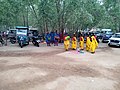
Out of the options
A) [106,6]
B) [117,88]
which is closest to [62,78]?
[117,88]

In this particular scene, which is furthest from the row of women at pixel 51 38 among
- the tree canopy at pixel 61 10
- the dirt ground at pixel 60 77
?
the dirt ground at pixel 60 77

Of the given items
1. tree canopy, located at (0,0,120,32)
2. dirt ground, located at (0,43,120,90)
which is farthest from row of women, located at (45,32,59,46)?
dirt ground, located at (0,43,120,90)

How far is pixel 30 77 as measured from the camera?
805cm

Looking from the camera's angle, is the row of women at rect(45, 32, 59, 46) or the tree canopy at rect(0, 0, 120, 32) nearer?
the row of women at rect(45, 32, 59, 46)

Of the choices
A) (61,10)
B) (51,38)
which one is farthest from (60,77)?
(61,10)

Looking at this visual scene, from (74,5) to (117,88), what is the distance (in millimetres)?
15648

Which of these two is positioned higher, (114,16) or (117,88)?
(114,16)

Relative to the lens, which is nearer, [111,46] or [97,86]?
[97,86]

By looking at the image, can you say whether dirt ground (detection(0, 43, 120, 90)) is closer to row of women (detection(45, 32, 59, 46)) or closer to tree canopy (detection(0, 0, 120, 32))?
row of women (detection(45, 32, 59, 46))

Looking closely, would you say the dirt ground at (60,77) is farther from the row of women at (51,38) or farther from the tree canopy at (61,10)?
the tree canopy at (61,10)

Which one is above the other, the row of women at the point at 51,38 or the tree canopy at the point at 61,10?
the tree canopy at the point at 61,10

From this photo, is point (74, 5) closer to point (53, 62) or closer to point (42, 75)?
point (53, 62)

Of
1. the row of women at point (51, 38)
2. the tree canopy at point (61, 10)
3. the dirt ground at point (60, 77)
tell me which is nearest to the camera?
the dirt ground at point (60, 77)

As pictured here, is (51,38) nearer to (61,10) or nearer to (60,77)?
(61,10)
